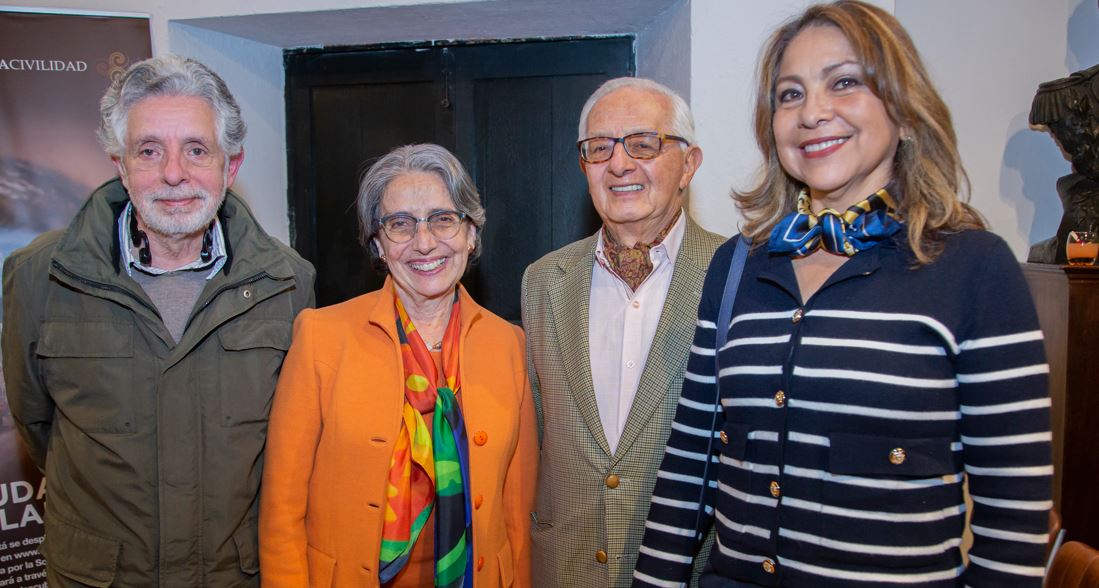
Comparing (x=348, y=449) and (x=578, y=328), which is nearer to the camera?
(x=348, y=449)

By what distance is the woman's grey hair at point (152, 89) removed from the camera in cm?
186

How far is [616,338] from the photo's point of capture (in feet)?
6.51

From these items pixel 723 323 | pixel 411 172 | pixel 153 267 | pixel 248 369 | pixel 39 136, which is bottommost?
pixel 248 369

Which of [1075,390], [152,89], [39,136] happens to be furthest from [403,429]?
[1075,390]

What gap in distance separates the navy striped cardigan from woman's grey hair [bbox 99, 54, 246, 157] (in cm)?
162

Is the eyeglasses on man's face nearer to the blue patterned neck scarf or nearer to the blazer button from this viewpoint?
the blue patterned neck scarf

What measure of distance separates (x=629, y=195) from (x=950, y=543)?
3.82ft

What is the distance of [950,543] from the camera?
122 cm

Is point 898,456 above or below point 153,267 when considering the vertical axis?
below

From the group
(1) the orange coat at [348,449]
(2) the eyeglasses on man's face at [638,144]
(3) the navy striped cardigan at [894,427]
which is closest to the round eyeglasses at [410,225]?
(1) the orange coat at [348,449]

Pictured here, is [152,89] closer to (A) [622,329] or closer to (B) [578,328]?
(B) [578,328]

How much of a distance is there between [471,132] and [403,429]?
6.65 feet

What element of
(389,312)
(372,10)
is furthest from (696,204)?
(372,10)

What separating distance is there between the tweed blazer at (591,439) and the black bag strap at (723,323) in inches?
11.6
